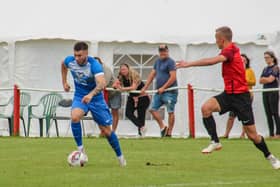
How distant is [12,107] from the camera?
78.2ft

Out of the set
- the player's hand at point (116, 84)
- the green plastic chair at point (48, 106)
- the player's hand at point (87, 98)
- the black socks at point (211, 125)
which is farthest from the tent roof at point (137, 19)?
the player's hand at point (87, 98)

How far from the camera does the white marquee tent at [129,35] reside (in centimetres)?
2434

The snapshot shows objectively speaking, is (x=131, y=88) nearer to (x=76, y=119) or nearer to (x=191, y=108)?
(x=191, y=108)

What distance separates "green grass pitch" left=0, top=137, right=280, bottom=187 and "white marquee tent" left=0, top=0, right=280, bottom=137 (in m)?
4.66

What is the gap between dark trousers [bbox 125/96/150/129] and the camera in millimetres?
22891

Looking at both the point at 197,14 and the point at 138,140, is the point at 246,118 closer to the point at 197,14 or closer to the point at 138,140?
the point at 138,140

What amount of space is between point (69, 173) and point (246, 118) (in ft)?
8.65

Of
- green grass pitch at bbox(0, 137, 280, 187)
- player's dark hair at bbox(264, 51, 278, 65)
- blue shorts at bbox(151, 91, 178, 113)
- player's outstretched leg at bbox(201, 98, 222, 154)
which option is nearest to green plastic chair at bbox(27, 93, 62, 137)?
blue shorts at bbox(151, 91, 178, 113)

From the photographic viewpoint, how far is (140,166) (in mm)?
13867

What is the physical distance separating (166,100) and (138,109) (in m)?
0.79

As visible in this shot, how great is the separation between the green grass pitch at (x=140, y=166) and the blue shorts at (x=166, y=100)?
2331 millimetres

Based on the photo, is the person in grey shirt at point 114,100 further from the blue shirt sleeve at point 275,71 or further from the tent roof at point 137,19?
the blue shirt sleeve at point 275,71

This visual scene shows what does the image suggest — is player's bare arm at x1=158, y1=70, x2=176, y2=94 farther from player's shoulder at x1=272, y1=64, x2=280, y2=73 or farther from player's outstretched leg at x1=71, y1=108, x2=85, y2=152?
player's outstretched leg at x1=71, y1=108, x2=85, y2=152

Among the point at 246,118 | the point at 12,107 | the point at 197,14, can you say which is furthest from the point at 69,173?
the point at 197,14
